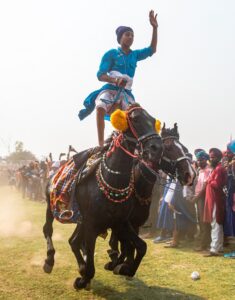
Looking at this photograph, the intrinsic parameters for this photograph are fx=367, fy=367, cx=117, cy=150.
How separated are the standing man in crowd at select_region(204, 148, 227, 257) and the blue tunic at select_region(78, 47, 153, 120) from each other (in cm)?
402

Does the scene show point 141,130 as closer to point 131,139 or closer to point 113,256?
point 131,139

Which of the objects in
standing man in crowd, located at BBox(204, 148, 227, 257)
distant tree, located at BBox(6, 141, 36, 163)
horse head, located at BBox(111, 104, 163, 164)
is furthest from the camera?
distant tree, located at BBox(6, 141, 36, 163)

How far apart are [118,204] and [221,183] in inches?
195

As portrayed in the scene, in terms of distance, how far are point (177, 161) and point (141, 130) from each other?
1.18 metres

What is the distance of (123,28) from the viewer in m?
6.20

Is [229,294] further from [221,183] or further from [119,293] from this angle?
[221,183]

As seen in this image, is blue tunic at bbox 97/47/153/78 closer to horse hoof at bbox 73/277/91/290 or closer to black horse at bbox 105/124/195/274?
black horse at bbox 105/124/195/274

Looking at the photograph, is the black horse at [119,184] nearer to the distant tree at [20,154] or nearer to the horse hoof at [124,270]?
the horse hoof at [124,270]

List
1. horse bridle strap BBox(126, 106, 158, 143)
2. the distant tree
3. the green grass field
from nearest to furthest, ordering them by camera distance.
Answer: horse bridle strap BBox(126, 106, 158, 143)
the green grass field
the distant tree

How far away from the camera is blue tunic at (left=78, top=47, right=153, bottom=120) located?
6082 millimetres

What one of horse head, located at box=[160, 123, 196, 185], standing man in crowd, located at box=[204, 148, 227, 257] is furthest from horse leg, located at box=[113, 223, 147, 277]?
standing man in crowd, located at box=[204, 148, 227, 257]

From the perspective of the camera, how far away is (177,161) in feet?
19.5

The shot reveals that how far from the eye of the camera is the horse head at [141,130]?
4.77 metres

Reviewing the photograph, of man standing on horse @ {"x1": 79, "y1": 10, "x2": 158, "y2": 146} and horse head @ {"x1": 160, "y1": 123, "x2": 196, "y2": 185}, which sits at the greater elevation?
man standing on horse @ {"x1": 79, "y1": 10, "x2": 158, "y2": 146}
